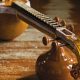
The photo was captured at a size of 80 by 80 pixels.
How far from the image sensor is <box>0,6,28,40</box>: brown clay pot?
1409 mm

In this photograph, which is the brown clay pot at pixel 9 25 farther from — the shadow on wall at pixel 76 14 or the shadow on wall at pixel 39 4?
the shadow on wall at pixel 39 4

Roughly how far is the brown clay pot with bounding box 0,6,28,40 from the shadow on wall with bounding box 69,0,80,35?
33 cm

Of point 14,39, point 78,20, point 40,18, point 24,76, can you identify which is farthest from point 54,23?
point 78,20

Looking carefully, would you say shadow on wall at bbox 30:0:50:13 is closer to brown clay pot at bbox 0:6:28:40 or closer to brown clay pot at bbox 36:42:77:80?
brown clay pot at bbox 0:6:28:40

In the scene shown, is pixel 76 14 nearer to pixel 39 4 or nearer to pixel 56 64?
pixel 39 4

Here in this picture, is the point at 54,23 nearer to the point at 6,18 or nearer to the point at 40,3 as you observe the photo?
the point at 6,18

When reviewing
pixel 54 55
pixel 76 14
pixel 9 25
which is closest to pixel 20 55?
pixel 9 25

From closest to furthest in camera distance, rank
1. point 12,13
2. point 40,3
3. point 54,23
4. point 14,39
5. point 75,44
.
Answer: point 75,44
point 54,23
point 12,13
point 14,39
point 40,3

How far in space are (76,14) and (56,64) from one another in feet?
3.59

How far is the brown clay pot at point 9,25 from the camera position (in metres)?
1.41

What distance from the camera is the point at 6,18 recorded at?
4.71ft

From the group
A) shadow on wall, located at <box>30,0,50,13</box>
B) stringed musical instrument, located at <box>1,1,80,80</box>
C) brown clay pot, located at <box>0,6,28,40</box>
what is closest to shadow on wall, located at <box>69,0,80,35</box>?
shadow on wall, located at <box>30,0,50,13</box>

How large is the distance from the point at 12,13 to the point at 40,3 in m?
1.05

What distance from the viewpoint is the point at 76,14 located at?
2002mm
